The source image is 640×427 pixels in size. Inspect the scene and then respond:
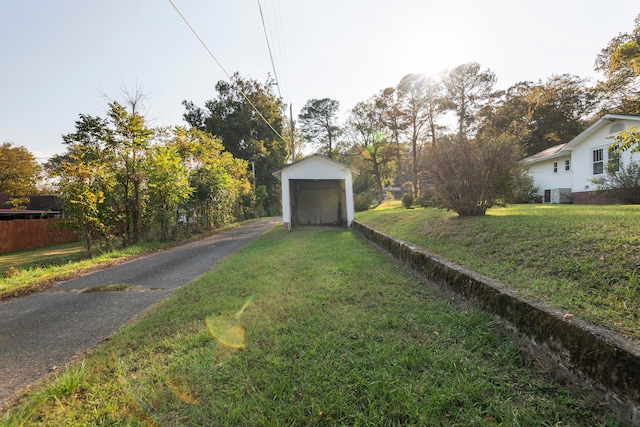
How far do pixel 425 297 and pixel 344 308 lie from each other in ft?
3.42

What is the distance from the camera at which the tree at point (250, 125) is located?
31.3m

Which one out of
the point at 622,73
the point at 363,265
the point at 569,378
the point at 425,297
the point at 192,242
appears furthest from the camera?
the point at 622,73

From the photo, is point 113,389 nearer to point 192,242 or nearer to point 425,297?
point 425,297

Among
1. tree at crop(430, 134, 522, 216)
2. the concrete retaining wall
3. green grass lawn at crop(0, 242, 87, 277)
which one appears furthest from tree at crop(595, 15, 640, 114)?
green grass lawn at crop(0, 242, 87, 277)

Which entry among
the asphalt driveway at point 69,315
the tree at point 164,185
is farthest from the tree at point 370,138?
the asphalt driveway at point 69,315

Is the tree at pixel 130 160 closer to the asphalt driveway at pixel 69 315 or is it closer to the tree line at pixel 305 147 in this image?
the tree line at pixel 305 147

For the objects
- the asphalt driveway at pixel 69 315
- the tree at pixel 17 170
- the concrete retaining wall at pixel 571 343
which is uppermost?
the tree at pixel 17 170

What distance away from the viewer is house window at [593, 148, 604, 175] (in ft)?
42.3

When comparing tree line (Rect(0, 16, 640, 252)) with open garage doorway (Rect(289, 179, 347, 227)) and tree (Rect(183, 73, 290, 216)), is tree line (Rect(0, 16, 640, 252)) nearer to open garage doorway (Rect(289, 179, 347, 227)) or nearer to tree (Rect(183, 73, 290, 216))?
tree (Rect(183, 73, 290, 216))

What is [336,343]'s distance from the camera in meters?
2.45

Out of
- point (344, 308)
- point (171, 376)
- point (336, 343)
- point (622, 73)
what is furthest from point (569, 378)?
point (622, 73)

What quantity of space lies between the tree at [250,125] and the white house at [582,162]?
23.8 metres

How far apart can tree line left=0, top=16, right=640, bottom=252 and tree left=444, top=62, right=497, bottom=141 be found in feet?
0.27

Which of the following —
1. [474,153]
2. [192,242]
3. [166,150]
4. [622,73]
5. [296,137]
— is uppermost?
[296,137]
